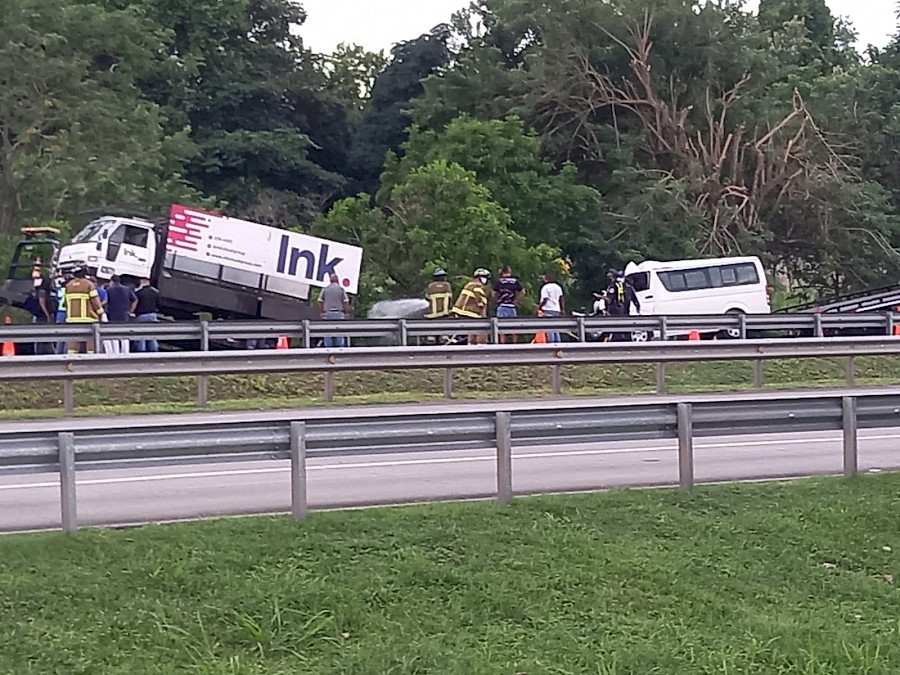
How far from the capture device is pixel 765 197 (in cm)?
4200

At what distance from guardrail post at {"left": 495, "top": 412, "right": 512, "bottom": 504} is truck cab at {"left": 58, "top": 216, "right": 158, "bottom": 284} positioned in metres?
20.4

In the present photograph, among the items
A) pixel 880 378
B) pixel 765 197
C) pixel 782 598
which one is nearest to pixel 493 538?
pixel 782 598

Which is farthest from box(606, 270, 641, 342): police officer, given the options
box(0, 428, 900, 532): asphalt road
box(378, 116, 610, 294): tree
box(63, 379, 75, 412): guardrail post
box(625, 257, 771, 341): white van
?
box(0, 428, 900, 532): asphalt road

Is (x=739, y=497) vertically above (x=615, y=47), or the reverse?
(x=615, y=47)

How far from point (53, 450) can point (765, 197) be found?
36.2m

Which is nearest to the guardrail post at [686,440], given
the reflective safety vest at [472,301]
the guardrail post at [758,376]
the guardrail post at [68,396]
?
the guardrail post at [68,396]

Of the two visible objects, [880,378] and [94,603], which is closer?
[94,603]

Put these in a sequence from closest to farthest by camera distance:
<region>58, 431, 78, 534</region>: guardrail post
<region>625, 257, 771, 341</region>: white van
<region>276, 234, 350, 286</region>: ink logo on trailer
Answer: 1. <region>58, 431, 78, 534</region>: guardrail post
2. <region>276, 234, 350, 286</region>: ink logo on trailer
3. <region>625, 257, 771, 341</region>: white van

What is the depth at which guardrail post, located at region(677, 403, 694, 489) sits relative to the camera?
9.75 m

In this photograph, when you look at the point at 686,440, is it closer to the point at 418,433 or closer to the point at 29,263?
the point at 418,433

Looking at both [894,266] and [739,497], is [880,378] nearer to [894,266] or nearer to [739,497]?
[739,497]

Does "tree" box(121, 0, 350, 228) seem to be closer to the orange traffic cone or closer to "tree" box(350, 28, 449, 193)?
"tree" box(350, 28, 449, 193)

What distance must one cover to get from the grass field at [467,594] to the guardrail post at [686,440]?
2.40 ft

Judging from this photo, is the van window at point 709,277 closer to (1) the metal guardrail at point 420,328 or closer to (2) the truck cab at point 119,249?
(1) the metal guardrail at point 420,328
